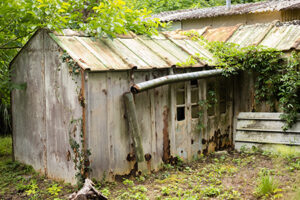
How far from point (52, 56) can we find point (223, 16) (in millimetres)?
9487

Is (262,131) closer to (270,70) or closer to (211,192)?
(270,70)

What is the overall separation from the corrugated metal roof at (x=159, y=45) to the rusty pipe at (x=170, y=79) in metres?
0.26

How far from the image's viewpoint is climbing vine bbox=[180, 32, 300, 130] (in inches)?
316

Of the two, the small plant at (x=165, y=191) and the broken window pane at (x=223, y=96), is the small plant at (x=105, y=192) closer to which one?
the small plant at (x=165, y=191)

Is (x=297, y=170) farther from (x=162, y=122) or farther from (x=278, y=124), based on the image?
(x=162, y=122)

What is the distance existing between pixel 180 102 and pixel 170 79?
1.01m

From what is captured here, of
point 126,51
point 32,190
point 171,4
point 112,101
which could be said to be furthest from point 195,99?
point 171,4

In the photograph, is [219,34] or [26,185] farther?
[219,34]

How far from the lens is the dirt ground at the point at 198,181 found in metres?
5.73

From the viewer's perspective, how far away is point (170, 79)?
Answer: 709 cm

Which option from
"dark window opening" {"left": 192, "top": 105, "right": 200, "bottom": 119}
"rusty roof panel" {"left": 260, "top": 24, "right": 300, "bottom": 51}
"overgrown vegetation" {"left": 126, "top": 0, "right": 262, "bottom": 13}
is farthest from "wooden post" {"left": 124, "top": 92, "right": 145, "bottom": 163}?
"overgrown vegetation" {"left": 126, "top": 0, "right": 262, "bottom": 13}

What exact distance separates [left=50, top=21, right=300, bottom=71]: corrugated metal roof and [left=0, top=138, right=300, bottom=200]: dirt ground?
7.20 ft

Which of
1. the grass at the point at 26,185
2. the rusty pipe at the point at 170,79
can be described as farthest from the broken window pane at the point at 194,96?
the grass at the point at 26,185

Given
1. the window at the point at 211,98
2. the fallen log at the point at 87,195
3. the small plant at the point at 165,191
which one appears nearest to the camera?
the fallen log at the point at 87,195
